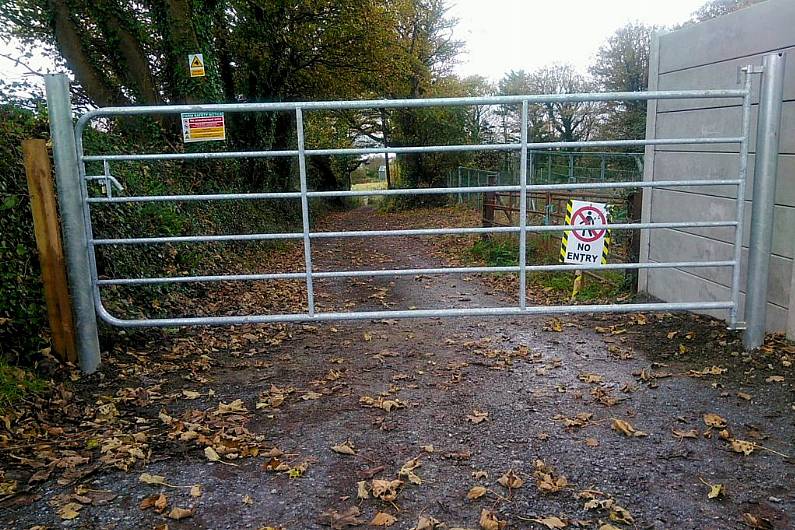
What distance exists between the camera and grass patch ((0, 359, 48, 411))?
11.6 ft

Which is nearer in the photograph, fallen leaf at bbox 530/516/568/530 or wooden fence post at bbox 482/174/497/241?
fallen leaf at bbox 530/516/568/530

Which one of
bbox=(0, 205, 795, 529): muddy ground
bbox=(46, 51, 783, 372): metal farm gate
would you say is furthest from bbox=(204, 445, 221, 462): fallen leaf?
bbox=(46, 51, 783, 372): metal farm gate

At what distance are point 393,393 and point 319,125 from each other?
2366 centimetres

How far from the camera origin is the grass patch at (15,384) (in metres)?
3.55

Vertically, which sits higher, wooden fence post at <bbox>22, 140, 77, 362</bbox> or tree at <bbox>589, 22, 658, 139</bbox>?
tree at <bbox>589, 22, 658, 139</bbox>

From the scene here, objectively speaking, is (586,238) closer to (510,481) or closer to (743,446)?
(743,446)

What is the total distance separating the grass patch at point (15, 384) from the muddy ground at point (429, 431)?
0.20 meters

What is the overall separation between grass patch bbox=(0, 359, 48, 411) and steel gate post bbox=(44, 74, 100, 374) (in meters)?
0.39

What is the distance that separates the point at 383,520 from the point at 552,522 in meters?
0.68

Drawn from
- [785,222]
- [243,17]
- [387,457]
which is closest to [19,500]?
[387,457]

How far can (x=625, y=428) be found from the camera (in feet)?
10.8

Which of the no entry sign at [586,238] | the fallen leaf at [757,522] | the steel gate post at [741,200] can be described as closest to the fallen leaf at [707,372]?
the steel gate post at [741,200]

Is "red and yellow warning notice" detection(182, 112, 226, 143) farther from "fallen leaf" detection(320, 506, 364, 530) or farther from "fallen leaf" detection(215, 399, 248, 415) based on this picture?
"fallen leaf" detection(320, 506, 364, 530)

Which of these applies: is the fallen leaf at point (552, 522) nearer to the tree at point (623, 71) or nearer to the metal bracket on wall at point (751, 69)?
the metal bracket on wall at point (751, 69)
